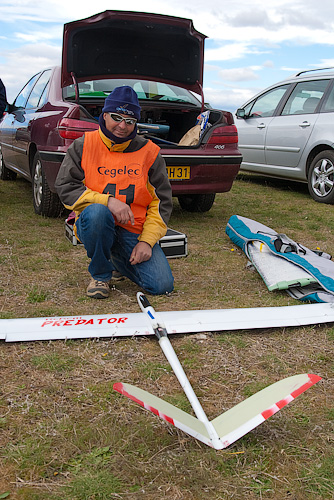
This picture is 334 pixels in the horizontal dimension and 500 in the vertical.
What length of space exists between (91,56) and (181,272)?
2362mm

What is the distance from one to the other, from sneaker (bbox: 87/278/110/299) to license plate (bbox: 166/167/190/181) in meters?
1.84

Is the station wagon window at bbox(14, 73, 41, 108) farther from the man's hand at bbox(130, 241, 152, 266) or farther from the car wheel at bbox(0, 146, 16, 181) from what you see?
the man's hand at bbox(130, 241, 152, 266)

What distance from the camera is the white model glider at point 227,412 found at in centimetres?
182

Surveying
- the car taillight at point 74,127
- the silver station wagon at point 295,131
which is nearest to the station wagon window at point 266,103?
the silver station wagon at point 295,131

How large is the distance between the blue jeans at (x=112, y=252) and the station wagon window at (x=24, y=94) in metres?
3.49

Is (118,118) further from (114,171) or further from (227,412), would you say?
(227,412)

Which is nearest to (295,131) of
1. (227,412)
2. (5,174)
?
(5,174)

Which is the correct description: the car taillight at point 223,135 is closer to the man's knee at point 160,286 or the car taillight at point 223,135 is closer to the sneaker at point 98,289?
the man's knee at point 160,286

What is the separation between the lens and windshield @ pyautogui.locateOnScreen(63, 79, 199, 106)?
511 centimetres

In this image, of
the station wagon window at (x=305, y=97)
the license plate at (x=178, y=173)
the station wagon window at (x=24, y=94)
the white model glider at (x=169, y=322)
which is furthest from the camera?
the station wagon window at (x=305, y=97)

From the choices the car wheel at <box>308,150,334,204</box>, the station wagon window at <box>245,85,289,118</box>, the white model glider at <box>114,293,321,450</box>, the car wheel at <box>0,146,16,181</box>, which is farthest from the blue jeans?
the station wagon window at <box>245,85,289,118</box>

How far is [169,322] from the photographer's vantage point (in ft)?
9.35

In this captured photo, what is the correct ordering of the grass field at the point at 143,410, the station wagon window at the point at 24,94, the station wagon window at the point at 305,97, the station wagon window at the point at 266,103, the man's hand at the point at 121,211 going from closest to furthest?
the grass field at the point at 143,410 < the man's hand at the point at 121,211 < the station wagon window at the point at 24,94 < the station wagon window at the point at 305,97 < the station wagon window at the point at 266,103

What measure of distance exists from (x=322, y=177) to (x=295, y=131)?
0.85 meters
